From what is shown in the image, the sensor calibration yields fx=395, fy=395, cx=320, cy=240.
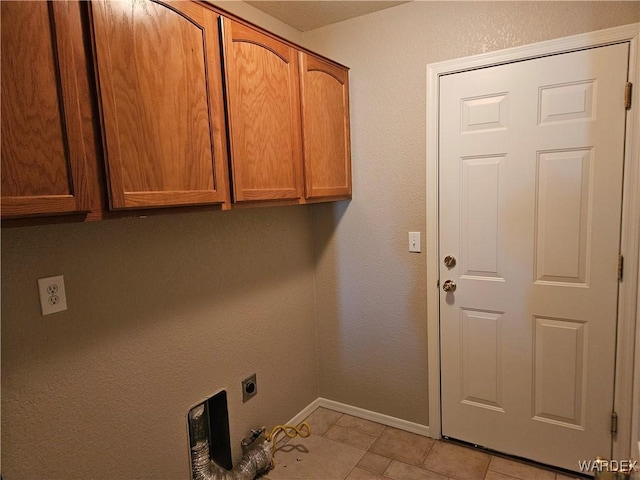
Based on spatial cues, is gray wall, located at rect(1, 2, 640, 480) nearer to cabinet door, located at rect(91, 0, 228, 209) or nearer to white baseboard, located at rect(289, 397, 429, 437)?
white baseboard, located at rect(289, 397, 429, 437)

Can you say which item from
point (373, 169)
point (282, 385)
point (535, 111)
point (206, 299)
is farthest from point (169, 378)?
point (535, 111)

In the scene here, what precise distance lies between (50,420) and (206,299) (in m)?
0.73

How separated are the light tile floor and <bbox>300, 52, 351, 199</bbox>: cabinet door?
1.42 m

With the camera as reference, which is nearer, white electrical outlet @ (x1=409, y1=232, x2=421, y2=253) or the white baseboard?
white electrical outlet @ (x1=409, y1=232, x2=421, y2=253)

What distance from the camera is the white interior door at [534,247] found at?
175cm

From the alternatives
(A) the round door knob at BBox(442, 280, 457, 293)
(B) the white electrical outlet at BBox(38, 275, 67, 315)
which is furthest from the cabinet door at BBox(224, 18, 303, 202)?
(A) the round door knob at BBox(442, 280, 457, 293)

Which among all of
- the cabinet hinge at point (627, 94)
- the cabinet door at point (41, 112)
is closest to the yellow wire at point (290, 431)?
the cabinet door at point (41, 112)

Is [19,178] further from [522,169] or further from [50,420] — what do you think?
[522,169]

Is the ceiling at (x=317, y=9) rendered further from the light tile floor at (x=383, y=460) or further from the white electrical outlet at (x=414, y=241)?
the light tile floor at (x=383, y=460)

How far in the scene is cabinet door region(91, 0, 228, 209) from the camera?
3.72 ft

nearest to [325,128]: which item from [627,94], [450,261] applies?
[450,261]

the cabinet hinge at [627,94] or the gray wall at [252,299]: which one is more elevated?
the cabinet hinge at [627,94]

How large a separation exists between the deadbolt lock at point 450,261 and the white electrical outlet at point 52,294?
1.74 meters

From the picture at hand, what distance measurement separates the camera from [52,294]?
1.29 metres
